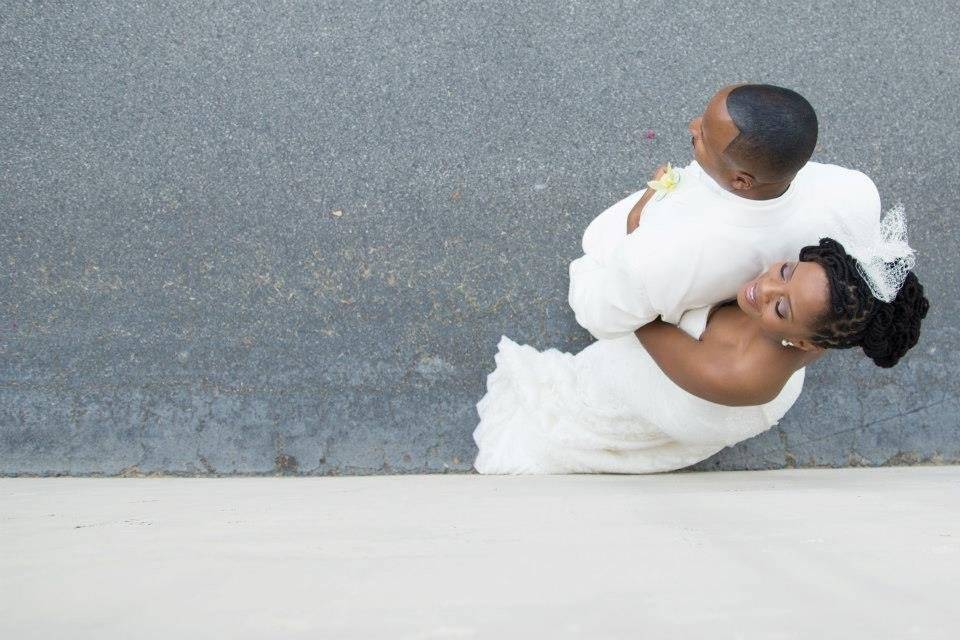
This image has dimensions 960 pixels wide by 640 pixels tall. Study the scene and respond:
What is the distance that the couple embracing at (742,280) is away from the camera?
6.84 feet

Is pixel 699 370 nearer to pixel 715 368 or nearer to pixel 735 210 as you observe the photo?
pixel 715 368

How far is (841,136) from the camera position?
3.64 m

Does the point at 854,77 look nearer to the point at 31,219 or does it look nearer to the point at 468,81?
the point at 468,81

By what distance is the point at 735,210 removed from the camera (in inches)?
86.6

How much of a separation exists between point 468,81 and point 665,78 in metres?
0.81

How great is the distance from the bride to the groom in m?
0.10

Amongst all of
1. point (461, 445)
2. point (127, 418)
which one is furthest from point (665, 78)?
point (127, 418)

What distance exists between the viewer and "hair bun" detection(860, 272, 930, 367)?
Answer: 2.12 metres

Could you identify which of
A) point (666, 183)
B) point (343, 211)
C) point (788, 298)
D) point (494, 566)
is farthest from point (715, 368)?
point (343, 211)

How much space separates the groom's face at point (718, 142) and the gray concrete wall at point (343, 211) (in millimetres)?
1347

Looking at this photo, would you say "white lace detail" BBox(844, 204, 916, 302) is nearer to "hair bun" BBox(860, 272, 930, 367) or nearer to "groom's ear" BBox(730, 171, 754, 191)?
"hair bun" BBox(860, 272, 930, 367)

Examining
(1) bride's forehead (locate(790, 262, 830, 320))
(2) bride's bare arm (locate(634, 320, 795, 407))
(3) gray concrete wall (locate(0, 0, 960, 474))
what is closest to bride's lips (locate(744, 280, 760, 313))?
(1) bride's forehead (locate(790, 262, 830, 320))

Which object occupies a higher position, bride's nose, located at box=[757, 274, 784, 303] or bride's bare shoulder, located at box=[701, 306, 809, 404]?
bride's nose, located at box=[757, 274, 784, 303]

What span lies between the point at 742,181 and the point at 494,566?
3.64 ft
